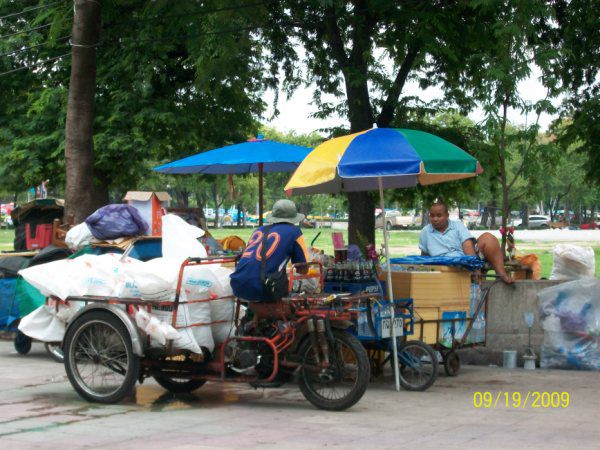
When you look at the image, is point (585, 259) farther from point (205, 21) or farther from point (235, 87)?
point (235, 87)

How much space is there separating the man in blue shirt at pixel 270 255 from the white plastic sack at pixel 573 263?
5.00m

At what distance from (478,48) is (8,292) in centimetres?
886

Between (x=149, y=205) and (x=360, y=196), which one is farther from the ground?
(x=360, y=196)

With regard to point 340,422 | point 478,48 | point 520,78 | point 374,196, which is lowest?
point 340,422

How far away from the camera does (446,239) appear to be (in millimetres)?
10891

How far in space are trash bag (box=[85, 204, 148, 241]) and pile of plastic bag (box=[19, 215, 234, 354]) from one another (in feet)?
5.43

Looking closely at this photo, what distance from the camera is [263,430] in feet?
24.0

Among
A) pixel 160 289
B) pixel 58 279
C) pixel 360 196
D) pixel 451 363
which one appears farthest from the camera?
pixel 360 196

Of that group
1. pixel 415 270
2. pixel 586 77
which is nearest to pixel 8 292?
pixel 415 270

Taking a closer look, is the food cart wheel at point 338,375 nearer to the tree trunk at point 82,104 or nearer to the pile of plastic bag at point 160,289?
the pile of plastic bag at point 160,289

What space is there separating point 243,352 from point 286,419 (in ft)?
2.36

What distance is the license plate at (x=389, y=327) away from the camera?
929 centimetres

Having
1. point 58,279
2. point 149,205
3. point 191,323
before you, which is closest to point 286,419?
point 191,323
